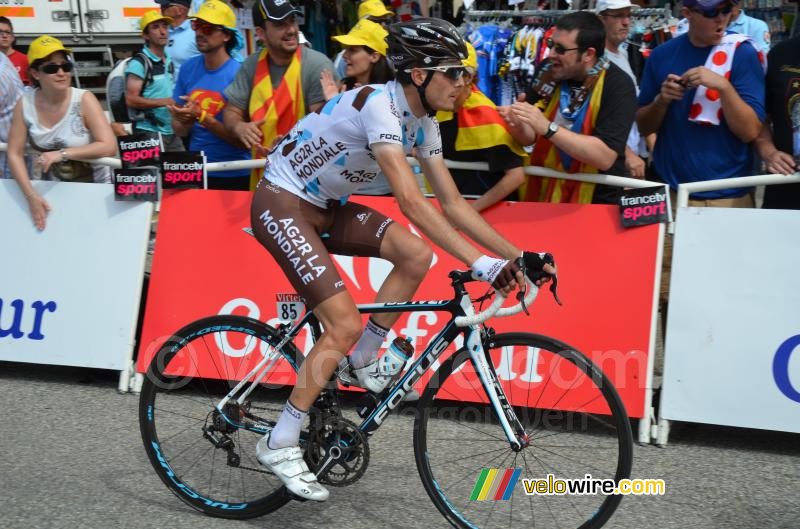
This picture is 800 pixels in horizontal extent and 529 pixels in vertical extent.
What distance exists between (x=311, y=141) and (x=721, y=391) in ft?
Result: 8.43

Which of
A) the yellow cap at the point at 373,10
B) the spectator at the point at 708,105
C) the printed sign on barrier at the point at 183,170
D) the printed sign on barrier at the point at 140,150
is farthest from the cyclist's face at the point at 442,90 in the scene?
the yellow cap at the point at 373,10

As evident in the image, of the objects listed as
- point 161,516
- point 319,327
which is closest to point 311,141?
point 319,327

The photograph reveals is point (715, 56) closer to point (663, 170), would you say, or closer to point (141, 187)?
point (663, 170)

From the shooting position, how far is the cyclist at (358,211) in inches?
151

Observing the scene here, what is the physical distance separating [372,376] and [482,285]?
56.1 inches

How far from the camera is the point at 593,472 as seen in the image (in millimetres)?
4195

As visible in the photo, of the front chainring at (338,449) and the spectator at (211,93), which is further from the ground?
the spectator at (211,93)

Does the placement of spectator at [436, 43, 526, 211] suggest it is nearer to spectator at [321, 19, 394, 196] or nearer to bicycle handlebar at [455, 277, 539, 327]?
spectator at [321, 19, 394, 196]

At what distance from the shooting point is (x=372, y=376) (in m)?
4.21

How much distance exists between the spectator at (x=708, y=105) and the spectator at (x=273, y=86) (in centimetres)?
205

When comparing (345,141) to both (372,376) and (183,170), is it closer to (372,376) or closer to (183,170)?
(372,376)

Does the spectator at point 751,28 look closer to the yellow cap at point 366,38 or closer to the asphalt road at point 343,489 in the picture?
the yellow cap at point 366,38

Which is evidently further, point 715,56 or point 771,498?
point 715,56

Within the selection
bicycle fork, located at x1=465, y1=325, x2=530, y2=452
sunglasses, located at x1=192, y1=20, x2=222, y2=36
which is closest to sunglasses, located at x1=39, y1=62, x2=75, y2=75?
sunglasses, located at x1=192, y1=20, x2=222, y2=36
